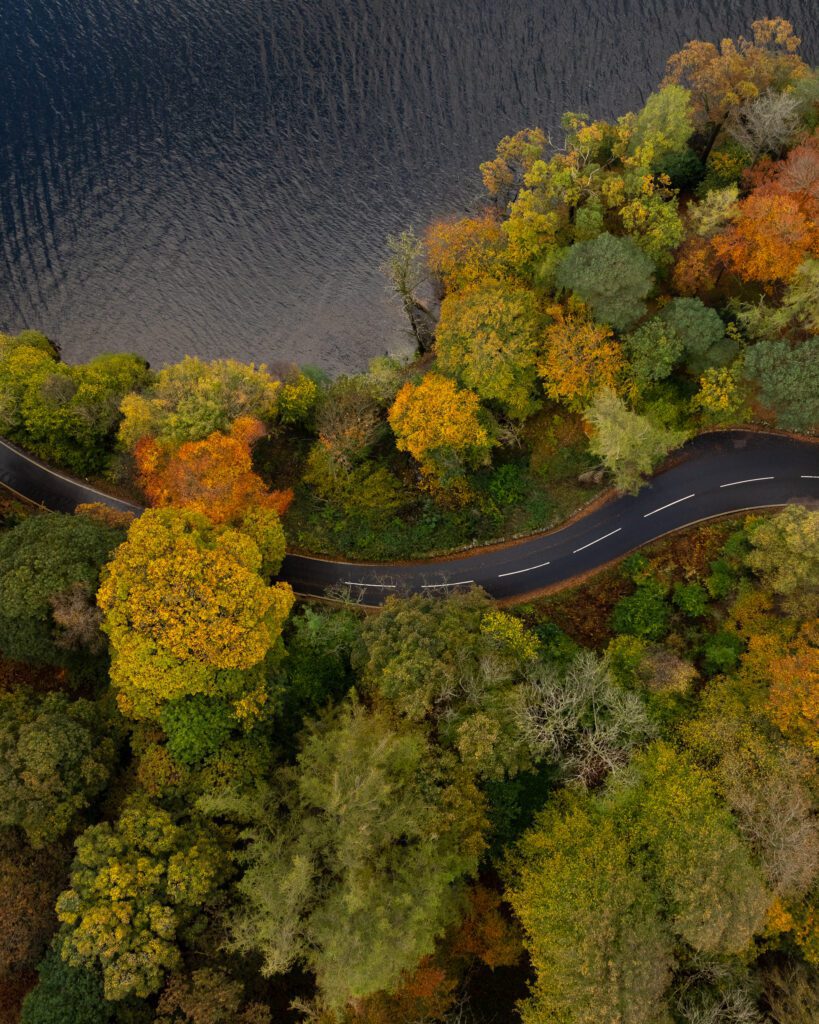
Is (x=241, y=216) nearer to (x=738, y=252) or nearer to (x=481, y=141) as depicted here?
(x=481, y=141)

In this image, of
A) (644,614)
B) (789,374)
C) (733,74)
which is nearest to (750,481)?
(789,374)

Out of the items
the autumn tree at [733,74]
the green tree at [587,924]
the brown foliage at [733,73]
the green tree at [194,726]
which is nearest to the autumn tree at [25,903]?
the green tree at [194,726]

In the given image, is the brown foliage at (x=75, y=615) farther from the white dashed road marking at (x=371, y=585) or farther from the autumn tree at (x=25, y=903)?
the white dashed road marking at (x=371, y=585)

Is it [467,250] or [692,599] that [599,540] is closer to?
[692,599]

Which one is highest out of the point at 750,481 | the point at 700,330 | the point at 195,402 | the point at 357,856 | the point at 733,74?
the point at 733,74

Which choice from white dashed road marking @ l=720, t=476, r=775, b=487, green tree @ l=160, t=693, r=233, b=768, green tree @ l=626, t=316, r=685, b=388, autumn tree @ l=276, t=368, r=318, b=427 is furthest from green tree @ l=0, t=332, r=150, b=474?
white dashed road marking @ l=720, t=476, r=775, b=487
